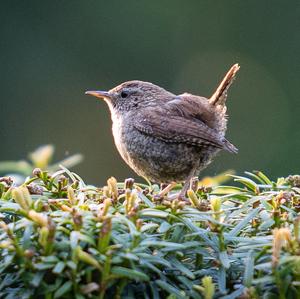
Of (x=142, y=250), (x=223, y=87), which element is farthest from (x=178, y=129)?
(x=142, y=250)

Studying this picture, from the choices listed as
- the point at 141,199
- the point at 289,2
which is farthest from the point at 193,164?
the point at 289,2

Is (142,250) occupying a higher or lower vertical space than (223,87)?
lower

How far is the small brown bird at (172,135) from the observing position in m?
4.33

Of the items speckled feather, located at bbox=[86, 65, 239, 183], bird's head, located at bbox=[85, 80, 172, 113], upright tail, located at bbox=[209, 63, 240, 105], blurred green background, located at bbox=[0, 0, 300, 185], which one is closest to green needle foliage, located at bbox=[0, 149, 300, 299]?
speckled feather, located at bbox=[86, 65, 239, 183]

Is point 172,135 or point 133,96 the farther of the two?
point 133,96

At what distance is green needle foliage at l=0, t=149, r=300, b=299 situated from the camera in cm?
188

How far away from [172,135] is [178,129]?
49 mm

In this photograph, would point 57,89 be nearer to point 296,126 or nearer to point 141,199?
point 296,126

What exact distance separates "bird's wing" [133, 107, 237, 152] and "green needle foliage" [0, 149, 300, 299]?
1975 mm

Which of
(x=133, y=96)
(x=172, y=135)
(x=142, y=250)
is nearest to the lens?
(x=142, y=250)

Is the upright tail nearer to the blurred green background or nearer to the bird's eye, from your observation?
the bird's eye

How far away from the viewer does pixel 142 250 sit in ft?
6.44

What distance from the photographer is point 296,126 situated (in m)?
9.43

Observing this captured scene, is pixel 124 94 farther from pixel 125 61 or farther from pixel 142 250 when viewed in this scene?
pixel 125 61
